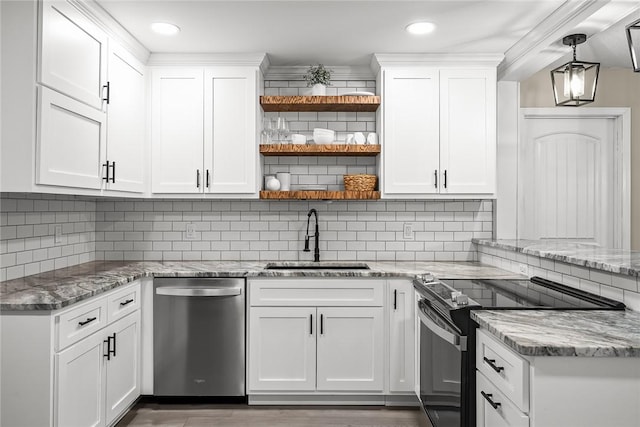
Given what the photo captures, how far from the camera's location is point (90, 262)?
344cm

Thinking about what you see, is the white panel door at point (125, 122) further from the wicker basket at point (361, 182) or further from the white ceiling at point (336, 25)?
the wicker basket at point (361, 182)

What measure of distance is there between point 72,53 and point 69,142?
45 centimetres

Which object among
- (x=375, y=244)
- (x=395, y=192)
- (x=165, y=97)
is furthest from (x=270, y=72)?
(x=375, y=244)

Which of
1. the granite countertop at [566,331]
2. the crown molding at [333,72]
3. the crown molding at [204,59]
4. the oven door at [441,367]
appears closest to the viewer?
the granite countertop at [566,331]

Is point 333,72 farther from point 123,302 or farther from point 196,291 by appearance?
point 123,302

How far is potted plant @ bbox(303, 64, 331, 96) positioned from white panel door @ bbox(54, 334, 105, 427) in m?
2.14

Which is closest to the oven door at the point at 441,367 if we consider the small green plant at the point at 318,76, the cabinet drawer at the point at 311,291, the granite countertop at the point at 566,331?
the granite countertop at the point at 566,331

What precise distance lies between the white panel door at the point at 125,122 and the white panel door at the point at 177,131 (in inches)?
3.7

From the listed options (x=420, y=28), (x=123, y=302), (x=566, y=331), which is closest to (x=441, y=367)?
(x=566, y=331)

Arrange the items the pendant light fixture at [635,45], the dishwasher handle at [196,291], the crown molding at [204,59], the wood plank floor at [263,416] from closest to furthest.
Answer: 1. the pendant light fixture at [635,45]
2. the wood plank floor at [263,416]
3. the dishwasher handle at [196,291]
4. the crown molding at [204,59]

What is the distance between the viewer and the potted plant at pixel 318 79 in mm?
3355

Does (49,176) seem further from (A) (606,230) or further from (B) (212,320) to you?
(A) (606,230)

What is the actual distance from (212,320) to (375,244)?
138 centimetres

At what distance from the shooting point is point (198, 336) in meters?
2.89
